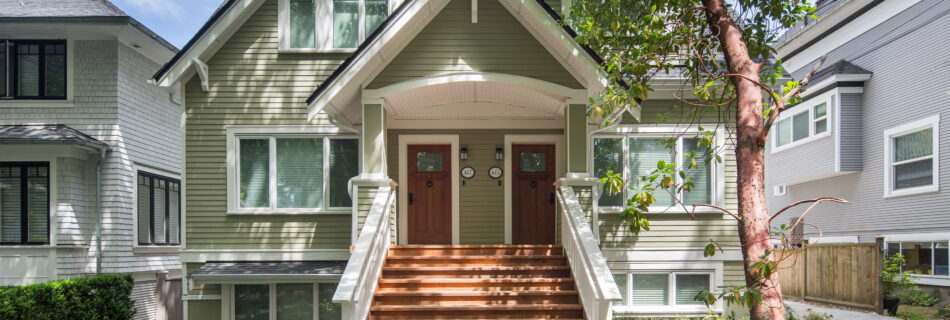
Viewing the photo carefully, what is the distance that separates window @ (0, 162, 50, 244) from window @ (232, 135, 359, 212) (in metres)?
3.59

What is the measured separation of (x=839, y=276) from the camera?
12781 mm

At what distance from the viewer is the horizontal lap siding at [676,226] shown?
10.2m

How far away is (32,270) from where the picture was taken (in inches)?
420

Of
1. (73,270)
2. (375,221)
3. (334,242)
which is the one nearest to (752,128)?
(375,221)

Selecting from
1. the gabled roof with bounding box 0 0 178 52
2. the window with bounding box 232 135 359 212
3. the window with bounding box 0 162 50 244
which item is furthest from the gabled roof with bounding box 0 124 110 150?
the window with bounding box 232 135 359 212

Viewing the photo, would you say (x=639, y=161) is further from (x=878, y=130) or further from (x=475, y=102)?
(x=878, y=130)

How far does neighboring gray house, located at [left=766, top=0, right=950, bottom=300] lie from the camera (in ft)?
42.0

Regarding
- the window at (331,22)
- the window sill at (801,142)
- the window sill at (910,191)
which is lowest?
the window sill at (910,191)

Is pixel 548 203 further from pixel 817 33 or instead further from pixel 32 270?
pixel 817 33

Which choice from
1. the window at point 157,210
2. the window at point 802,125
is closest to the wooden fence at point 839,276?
the window at point 802,125

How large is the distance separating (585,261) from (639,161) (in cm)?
353

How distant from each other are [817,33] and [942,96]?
16.5 ft

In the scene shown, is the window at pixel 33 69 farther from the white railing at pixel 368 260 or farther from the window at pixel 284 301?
the white railing at pixel 368 260

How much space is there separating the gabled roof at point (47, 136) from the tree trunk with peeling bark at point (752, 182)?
9.79 metres
